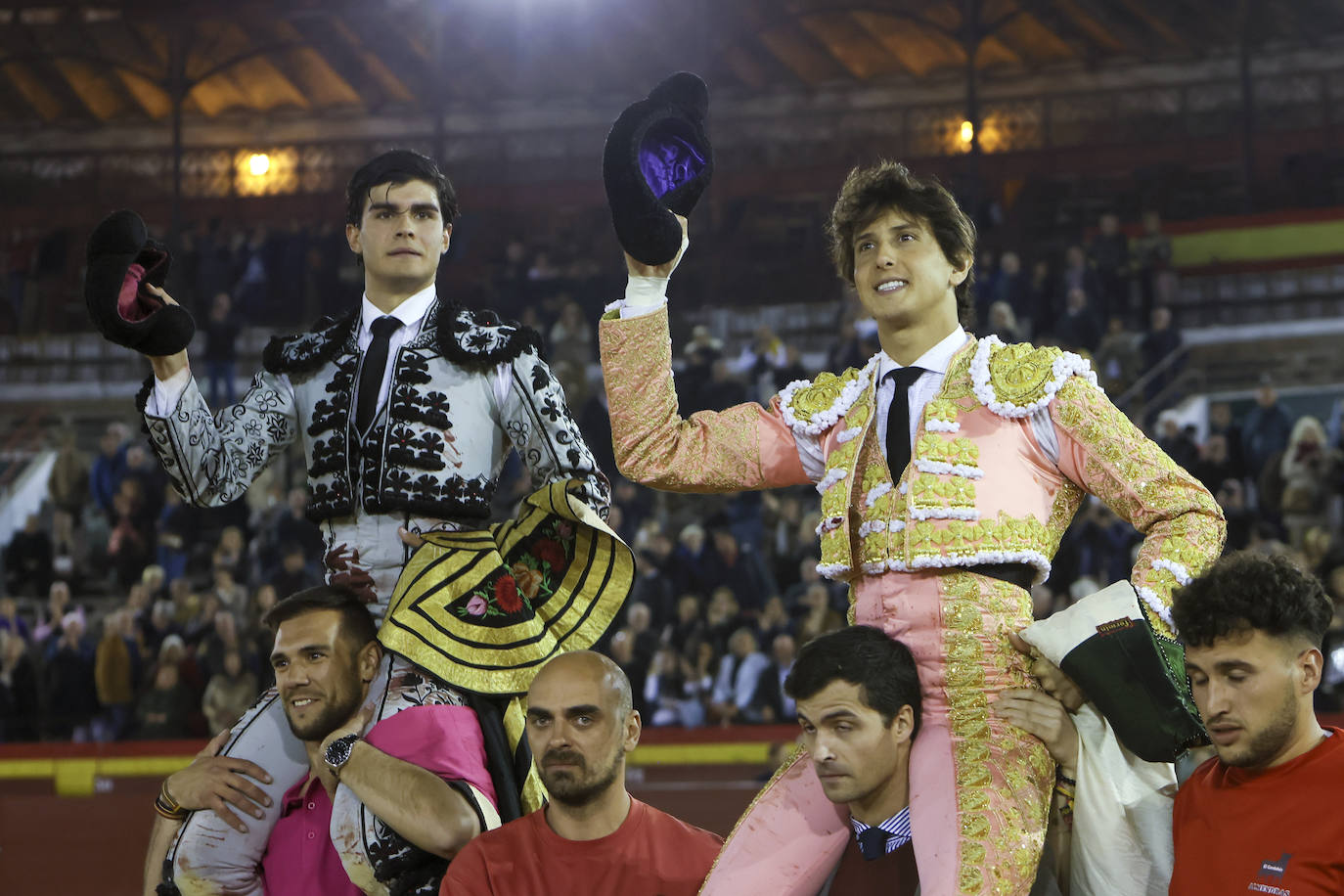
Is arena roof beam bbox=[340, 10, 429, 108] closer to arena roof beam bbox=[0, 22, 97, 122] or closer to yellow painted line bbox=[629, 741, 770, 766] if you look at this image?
arena roof beam bbox=[0, 22, 97, 122]

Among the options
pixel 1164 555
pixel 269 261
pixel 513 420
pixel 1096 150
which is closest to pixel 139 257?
pixel 513 420

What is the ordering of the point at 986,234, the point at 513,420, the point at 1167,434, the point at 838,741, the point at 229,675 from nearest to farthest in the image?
the point at 838,741, the point at 513,420, the point at 229,675, the point at 1167,434, the point at 986,234

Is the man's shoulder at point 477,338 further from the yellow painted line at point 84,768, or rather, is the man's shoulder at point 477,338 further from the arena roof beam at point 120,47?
the arena roof beam at point 120,47

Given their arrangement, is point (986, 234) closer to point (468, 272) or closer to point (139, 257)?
point (468, 272)

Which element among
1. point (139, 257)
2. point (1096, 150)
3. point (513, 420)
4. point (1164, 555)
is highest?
point (1096, 150)

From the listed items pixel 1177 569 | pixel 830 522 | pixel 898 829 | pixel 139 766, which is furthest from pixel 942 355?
pixel 139 766

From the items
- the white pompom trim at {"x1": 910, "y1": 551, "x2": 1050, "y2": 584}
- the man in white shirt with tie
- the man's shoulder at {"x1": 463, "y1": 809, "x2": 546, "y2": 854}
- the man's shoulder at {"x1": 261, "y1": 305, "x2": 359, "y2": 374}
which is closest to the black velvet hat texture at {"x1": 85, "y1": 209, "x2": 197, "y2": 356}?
the man in white shirt with tie

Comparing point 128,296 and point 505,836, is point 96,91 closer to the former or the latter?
point 128,296

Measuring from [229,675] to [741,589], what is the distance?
298cm

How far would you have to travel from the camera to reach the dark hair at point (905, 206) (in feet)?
9.77

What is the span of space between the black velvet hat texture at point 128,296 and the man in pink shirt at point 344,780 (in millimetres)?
588

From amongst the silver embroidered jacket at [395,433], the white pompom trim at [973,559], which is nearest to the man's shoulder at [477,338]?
the silver embroidered jacket at [395,433]

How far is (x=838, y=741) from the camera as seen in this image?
2771mm

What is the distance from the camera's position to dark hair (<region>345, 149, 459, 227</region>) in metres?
3.46
